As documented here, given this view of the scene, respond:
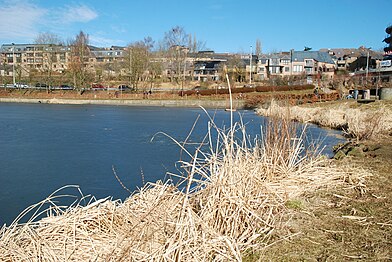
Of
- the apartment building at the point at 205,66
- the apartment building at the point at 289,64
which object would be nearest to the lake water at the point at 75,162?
the apartment building at the point at 205,66

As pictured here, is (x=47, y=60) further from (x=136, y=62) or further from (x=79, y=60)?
(x=136, y=62)

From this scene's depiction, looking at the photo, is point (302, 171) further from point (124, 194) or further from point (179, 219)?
point (124, 194)

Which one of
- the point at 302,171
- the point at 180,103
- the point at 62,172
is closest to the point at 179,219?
the point at 302,171

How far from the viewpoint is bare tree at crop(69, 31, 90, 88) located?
1578 inches

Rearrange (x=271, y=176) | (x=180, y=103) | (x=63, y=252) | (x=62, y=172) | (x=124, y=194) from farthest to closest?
(x=180, y=103), (x=62, y=172), (x=124, y=194), (x=271, y=176), (x=63, y=252)

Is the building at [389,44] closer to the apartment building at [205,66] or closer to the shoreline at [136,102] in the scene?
the apartment building at [205,66]

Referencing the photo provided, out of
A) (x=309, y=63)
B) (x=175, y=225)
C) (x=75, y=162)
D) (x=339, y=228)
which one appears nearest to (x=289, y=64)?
(x=309, y=63)

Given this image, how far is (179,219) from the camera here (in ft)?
8.48

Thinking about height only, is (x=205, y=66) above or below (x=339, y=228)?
above

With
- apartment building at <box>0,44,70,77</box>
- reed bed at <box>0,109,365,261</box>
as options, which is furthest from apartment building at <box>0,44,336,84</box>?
reed bed at <box>0,109,365,261</box>

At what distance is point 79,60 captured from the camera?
136ft

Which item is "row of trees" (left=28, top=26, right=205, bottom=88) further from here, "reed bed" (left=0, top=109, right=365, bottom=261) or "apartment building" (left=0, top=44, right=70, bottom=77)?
"reed bed" (left=0, top=109, right=365, bottom=261)

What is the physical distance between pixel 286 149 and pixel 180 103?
95.9 ft

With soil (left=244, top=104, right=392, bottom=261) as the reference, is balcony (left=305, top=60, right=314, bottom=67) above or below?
above
